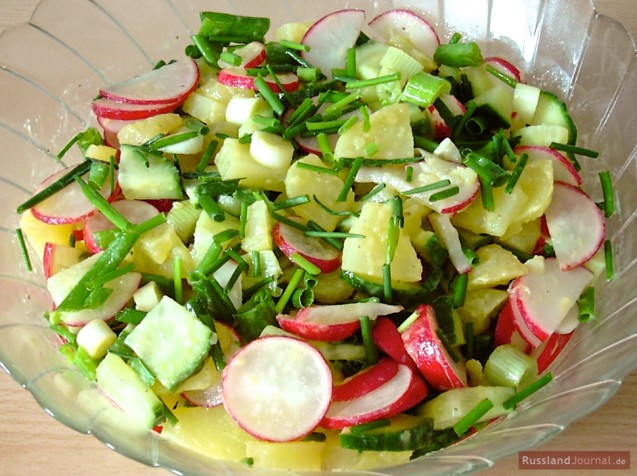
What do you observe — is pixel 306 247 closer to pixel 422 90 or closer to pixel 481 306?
pixel 481 306

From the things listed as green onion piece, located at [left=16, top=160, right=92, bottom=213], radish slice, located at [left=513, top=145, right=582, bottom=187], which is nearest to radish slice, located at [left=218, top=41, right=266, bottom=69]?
green onion piece, located at [left=16, top=160, right=92, bottom=213]

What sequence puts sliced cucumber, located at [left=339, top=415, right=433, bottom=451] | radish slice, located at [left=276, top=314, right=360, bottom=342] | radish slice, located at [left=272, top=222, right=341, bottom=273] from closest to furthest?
1. sliced cucumber, located at [left=339, top=415, right=433, bottom=451]
2. radish slice, located at [left=276, top=314, right=360, bottom=342]
3. radish slice, located at [left=272, top=222, right=341, bottom=273]

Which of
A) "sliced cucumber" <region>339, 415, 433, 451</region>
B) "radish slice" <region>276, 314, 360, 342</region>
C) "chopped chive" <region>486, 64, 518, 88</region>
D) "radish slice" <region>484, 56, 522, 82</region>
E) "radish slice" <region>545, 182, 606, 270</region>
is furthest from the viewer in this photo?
"radish slice" <region>484, 56, 522, 82</region>

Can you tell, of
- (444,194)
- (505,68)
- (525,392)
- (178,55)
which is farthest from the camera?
(178,55)

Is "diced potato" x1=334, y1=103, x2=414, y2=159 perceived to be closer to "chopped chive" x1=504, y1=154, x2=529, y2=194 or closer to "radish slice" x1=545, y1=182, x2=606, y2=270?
"chopped chive" x1=504, y1=154, x2=529, y2=194

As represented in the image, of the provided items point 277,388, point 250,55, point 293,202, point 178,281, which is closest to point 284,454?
point 277,388

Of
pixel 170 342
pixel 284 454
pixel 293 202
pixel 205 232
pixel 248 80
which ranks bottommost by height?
pixel 284 454

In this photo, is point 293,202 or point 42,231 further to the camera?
point 42,231

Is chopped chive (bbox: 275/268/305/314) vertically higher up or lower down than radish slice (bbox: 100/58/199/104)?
lower down
